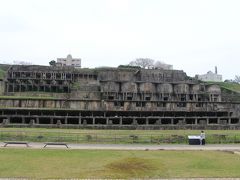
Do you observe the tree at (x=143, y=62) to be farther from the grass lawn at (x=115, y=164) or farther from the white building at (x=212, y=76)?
the grass lawn at (x=115, y=164)

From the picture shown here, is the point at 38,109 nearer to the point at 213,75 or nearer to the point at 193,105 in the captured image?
the point at 193,105

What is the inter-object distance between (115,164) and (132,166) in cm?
114

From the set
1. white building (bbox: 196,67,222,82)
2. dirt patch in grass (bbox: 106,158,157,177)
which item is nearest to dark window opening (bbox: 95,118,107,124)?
dirt patch in grass (bbox: 106,158,157,177)

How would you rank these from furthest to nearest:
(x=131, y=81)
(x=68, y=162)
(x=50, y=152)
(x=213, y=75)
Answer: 1. (x=213, y=75)
2. (x=131, y=81)
3. (x=50, y=152)
4. (x=68, y=162)

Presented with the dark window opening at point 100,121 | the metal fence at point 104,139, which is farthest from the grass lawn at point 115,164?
the dark window opening at point 100,121

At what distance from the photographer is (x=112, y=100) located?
227 feet

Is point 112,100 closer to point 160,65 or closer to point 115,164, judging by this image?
point 115,164

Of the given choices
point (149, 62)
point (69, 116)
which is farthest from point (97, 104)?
point (149, 62)

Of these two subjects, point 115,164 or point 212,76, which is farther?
point 212,76

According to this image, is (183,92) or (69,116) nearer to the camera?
(69,116)

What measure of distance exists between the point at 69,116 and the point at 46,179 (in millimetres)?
45273

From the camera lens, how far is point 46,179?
17.6 metres

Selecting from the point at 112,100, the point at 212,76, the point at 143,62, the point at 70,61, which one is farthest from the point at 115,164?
the point at 212,76

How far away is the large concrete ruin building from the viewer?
62.6 m
